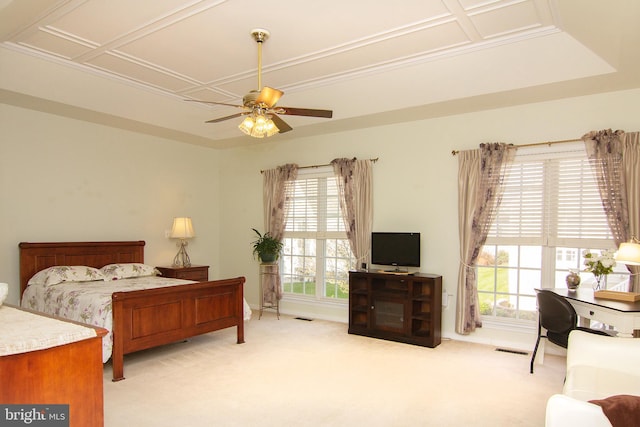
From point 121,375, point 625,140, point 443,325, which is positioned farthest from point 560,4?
point 121,375

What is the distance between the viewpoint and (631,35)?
10.3ft

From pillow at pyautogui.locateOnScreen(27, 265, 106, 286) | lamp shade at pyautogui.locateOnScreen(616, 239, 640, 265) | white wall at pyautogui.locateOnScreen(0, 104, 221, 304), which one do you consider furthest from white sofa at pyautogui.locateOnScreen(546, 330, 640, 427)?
white wall at pyautogui.locateOnScreen(0, 104, 221, 304)

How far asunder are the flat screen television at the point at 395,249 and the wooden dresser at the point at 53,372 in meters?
3.74

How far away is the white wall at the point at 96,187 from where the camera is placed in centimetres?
501

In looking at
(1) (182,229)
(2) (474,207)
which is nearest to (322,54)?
(2) (474,207)

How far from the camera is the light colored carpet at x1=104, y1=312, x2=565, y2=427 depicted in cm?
309

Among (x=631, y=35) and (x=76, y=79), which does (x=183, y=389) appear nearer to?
(x=76, y=79)

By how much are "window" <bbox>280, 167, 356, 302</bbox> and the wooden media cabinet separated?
599 mm

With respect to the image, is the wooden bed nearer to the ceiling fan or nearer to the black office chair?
the ceiling fan

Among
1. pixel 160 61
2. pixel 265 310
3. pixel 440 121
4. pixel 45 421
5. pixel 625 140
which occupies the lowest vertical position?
pixel 265 310

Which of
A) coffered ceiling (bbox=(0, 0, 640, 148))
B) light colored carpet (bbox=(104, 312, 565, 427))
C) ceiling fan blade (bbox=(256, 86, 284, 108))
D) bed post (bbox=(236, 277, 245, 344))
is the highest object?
coffered ceiling (bbox=(0, 0, 640, 148))

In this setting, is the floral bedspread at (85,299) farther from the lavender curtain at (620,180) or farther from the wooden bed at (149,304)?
the lavender curtain at (620,180)

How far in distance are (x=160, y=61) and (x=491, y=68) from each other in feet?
11.2

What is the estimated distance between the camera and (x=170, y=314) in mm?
4395
